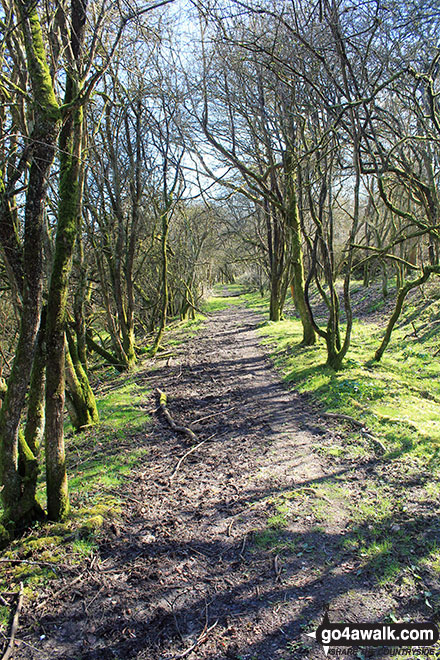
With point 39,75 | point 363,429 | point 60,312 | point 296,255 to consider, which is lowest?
point 363,429

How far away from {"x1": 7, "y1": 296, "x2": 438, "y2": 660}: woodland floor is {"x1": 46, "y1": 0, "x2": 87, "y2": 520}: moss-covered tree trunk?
0.74 meters

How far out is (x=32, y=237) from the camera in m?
3.50

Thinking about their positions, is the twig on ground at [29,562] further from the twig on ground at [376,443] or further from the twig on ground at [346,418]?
the twig on ground at [346,418]

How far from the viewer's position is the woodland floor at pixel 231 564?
273 cm

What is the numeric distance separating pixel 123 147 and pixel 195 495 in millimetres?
9623

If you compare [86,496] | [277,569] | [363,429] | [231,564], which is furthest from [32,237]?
[363,429]

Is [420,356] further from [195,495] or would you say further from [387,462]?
[195,495]

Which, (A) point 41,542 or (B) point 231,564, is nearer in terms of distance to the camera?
(B) point 231,564

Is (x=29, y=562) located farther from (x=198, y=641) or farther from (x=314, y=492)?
(x=314, y=492)

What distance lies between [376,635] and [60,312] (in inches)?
143

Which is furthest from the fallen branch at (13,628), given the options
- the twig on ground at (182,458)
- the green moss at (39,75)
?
the green moss at (39,75)

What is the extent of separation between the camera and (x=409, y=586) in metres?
2.96

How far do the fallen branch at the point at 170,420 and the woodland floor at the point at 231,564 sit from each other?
367 mm

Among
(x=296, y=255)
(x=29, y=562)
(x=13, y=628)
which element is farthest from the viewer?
(x=296, y=255)
